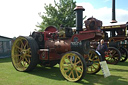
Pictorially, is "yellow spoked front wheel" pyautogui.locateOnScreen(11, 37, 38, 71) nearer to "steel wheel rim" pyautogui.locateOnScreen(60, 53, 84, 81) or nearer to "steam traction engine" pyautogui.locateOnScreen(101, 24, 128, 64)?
"steel wheel rim" pyautogui.locateOnScreen(60, 53, 84, 81)

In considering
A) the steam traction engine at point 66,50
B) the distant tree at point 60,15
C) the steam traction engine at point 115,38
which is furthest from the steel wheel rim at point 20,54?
the distant tree at point 60,15

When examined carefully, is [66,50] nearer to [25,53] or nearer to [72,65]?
[72,65]

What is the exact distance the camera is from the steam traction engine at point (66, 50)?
168 inches

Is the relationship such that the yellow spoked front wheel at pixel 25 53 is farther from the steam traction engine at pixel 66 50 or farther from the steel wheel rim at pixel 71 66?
the steel wheel rim at pixel 71 66

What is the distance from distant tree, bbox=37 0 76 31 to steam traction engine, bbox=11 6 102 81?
39.3 feet

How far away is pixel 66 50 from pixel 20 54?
6.74ft

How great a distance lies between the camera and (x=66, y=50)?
4.98 metres

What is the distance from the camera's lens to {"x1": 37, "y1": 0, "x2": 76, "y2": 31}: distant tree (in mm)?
18303

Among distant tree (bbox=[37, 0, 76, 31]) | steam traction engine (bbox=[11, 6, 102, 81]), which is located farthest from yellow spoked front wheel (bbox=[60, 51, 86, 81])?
distant tree (bbox=[37, 0, 76, 31])

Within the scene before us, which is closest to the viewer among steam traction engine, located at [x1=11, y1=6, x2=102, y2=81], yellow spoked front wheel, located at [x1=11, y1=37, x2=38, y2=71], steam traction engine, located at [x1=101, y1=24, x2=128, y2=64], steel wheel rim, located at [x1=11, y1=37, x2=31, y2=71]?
steam traction engine, located at [x1=11, y1=6, x2=102, y2=81]

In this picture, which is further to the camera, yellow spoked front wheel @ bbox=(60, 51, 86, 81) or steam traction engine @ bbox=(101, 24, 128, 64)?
steam traction engine @ bbox=(101, 24, 128, 64)

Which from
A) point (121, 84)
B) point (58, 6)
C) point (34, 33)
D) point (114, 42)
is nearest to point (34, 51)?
point (34, 33)

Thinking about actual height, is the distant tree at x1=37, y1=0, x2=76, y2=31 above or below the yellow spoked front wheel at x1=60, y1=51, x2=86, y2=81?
above

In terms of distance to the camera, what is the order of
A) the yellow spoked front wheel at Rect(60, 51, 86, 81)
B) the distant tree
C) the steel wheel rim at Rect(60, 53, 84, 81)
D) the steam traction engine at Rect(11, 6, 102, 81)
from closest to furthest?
the yellow spoked front wheel at Rect(60, 51, 86, 81)
the steel wheel rim at Rect(60, 53, 84, 81)
the steam traction engine at Rect(11, 6, 102, 81)
the distant tree
